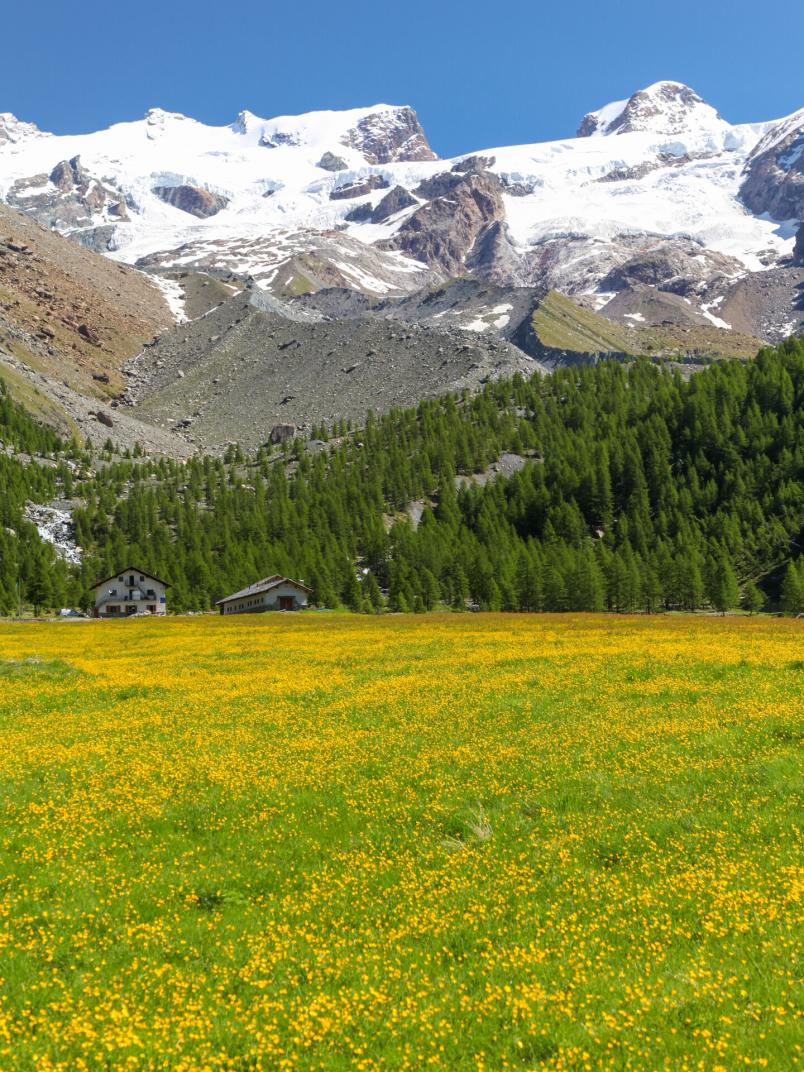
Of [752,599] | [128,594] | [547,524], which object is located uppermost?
[547,524]

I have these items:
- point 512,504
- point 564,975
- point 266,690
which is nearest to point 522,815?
point 564,975

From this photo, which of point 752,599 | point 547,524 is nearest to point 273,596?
point 547,524

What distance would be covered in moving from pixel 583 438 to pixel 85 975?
194 metres

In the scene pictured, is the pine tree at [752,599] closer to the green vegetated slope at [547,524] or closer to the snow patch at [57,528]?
the green vegetated slope at [547,524]

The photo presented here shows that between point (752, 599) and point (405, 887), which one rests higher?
point (405, 887)

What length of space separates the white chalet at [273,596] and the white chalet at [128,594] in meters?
16.7

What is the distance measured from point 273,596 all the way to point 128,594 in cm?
3222

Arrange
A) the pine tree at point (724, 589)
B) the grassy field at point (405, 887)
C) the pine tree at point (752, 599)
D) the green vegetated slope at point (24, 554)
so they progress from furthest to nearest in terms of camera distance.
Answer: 1. the green vegetated slope at point (24, 554)
2. the pine tree at point (752, 599)
3. the pine tree at point (724, 589)
4. the grassy field at point (405, 887)

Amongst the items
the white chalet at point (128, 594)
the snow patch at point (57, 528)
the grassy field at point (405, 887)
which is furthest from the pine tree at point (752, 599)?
the snow patch at point (57, 528)

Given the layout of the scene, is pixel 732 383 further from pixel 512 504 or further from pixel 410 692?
pixel 410 692

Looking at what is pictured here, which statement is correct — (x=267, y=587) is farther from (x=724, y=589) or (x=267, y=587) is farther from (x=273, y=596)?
(x=724, y=589)

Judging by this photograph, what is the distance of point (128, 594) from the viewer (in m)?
137

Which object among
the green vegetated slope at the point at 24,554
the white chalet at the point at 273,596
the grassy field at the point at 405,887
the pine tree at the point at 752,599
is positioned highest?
the green vegetated slope at the point at 24,554

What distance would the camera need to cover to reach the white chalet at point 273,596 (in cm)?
12650
